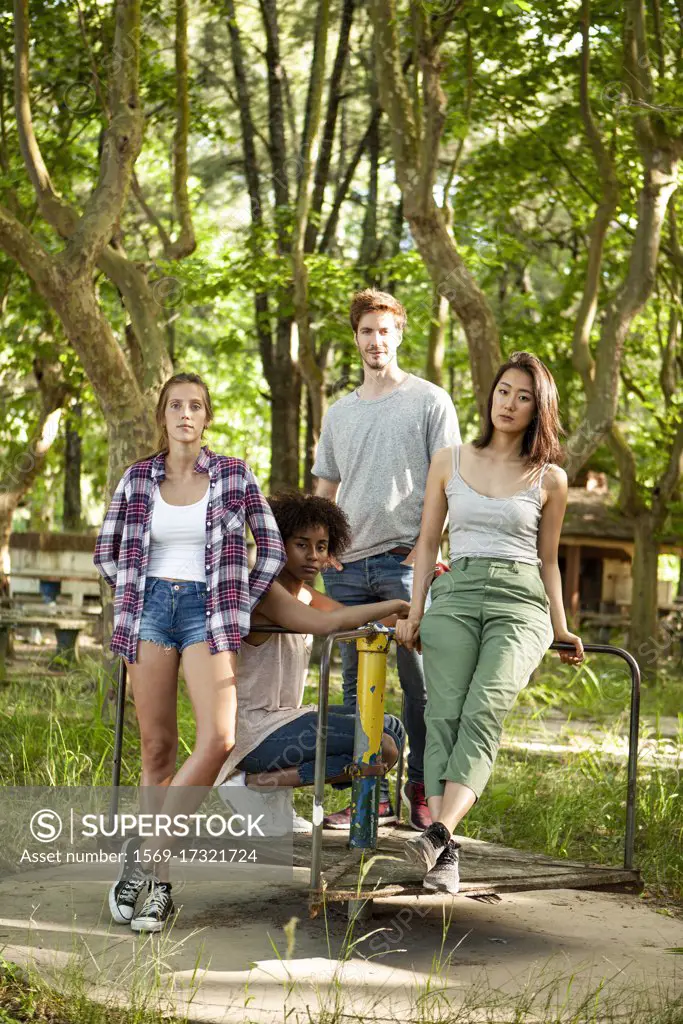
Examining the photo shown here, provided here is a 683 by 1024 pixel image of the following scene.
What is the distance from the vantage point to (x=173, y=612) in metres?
4.64

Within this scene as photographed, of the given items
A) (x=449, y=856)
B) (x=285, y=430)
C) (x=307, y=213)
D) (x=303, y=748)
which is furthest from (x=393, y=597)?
(x=285, y=430)

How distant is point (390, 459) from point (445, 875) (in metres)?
1.99

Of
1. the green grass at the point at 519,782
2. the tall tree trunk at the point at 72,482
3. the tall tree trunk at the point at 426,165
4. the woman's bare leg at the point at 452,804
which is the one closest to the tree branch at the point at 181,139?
the tall tree trunk at the point at 426,165

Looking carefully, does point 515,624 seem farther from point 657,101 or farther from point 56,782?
point 657,101

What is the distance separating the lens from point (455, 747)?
14.5 feet

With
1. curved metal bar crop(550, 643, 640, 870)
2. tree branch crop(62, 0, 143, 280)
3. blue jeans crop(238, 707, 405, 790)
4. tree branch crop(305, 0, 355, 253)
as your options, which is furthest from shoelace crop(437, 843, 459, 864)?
tree branch crop(305, 0, 355, 253)

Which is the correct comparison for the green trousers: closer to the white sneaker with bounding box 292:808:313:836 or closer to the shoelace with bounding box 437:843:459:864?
the shoelace with bounding box 437:843:459:864

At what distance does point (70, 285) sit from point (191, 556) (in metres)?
4.40

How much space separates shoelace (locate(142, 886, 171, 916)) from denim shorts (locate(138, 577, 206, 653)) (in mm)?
872

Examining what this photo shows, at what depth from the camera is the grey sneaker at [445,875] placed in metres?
4.12

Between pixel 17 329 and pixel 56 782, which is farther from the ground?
pixel 17 329

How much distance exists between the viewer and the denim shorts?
4629 millimetres

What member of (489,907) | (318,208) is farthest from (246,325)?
(489,907)

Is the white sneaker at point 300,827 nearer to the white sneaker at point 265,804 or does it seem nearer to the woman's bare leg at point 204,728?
the white sneaker at point 265,804
